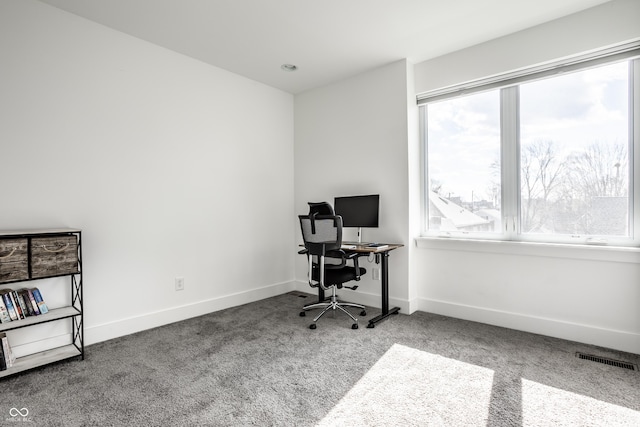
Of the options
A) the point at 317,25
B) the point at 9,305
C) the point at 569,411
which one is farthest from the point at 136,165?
the point at 569,411

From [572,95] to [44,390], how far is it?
4852mm

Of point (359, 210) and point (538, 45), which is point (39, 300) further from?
point (538, 45)

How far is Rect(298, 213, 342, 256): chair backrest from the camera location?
3.35 meters

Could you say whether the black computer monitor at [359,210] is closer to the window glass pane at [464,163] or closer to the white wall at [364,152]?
the white wall at [364,152]

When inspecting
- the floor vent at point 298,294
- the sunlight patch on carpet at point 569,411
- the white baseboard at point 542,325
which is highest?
the white baseboard at point 542,325

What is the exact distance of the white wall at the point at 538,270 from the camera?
2770mm

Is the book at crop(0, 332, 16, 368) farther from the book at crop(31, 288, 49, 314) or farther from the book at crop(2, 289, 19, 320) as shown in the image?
the book at crop(31, 288, 49, 314)

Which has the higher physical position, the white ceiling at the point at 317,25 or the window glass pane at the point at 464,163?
the white ceiling at the point at 317,25

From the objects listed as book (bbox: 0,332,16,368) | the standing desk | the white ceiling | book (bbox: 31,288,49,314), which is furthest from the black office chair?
book (bbox: 0,332,16,368)

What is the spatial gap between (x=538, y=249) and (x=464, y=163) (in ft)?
3.86

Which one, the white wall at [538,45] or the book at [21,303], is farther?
the white wall at [538,45]

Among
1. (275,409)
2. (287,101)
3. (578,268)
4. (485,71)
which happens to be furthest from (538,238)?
(287,101)

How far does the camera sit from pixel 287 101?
4895 mm

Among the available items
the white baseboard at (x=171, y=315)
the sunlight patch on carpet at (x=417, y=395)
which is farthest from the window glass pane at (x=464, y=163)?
the white baseboard at (x=171, y=315)
